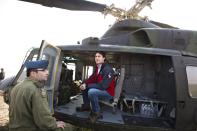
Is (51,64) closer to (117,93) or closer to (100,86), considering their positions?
(100,86)

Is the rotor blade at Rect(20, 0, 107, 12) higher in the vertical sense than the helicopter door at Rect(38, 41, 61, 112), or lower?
higher

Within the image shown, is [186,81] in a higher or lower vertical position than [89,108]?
higher

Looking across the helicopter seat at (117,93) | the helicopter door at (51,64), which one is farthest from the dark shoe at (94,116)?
the helicopter door at (51,64)

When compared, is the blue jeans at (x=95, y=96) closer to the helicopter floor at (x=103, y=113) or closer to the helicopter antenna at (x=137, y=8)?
the helicopter floor at (x=103, y=113)

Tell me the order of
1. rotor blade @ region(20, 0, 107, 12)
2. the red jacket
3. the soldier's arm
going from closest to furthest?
1. the soldier's arm
2. the red jacket
3. rotor blade @ region(20, 0, 107, 12)

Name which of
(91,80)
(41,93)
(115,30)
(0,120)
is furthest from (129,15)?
(41,93)

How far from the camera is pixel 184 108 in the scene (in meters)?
5.62

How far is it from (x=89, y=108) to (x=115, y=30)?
104 inches

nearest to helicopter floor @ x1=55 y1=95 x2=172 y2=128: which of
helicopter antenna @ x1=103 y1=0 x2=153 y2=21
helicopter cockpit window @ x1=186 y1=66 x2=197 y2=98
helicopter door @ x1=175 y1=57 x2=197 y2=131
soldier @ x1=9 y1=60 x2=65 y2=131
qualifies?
helicopter door @ x1=175 y1=57 x2=197 y2=131

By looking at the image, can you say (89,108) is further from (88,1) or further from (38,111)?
(38,111)

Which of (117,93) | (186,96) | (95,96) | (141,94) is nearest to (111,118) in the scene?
(95,96)

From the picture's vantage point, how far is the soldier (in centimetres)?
314

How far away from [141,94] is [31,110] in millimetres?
4130

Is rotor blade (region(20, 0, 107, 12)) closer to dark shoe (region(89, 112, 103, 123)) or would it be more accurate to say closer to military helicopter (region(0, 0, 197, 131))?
military helicopter (region(0, 0, 197, 131))
